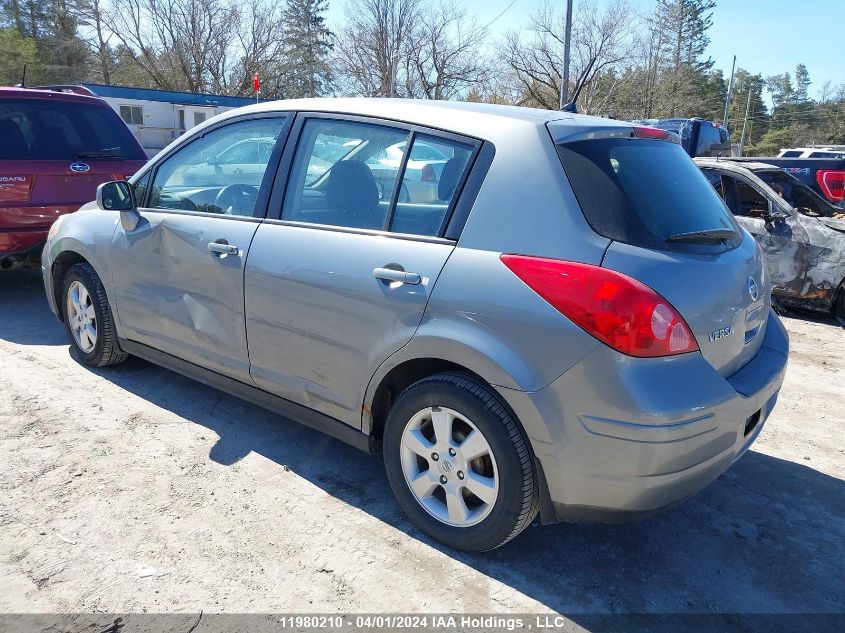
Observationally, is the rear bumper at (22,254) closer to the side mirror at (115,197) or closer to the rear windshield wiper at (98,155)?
the rear windshield wiper at (98,155)

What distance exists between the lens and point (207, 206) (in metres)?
3.58

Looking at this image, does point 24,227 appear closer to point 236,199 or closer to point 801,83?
point 236,199

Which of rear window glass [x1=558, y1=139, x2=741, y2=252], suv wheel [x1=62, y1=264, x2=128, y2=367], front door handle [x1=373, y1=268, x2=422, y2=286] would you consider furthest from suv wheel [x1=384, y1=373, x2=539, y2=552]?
suv wheel [x1=62, y1=264, x2=128, y2=367]

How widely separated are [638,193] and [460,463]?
1.26 metres

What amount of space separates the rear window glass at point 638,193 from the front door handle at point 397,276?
27.2 inches

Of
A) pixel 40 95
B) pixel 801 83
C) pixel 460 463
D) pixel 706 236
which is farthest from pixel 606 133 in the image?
pixel 801 83

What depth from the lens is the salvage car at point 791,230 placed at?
21.1 feet

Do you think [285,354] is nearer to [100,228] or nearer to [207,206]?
[207,206]

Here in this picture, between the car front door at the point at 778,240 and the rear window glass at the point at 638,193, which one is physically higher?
the rear window glass at the point at 638,193

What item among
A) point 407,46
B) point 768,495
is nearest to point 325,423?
point 768,495

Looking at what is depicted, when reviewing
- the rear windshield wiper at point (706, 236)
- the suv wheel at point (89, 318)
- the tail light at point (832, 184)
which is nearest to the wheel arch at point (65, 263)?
the suv wheel at point (89, 318)

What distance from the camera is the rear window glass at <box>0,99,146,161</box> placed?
5883 millimetres

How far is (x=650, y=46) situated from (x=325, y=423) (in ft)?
156

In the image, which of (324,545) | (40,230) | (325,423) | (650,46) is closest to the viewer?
(324,545)
